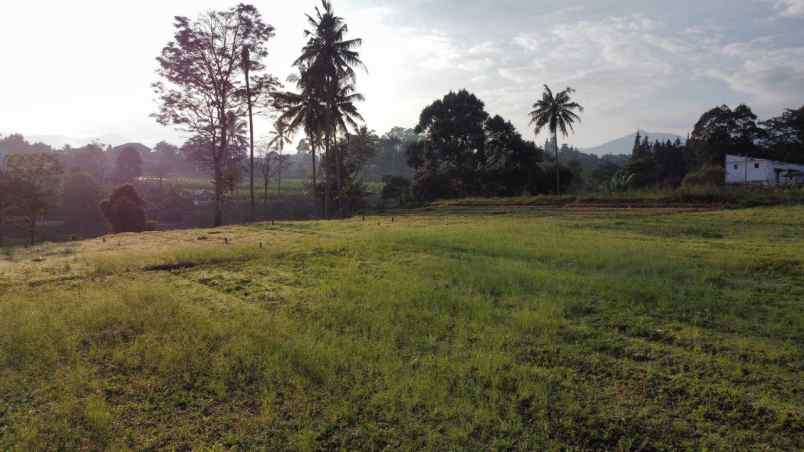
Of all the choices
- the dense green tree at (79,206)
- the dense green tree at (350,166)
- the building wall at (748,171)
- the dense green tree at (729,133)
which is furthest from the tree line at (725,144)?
the dense green tree at (79,206)

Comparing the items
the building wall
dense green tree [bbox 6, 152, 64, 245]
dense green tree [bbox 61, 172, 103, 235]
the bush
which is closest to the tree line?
the building wall

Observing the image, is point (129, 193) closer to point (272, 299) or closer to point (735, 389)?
point (272, 299)

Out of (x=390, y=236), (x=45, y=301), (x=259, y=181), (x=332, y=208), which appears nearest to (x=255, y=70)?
(x=332, y=208)

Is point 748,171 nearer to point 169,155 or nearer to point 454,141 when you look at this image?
point 454,141

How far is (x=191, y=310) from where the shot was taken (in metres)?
6.23

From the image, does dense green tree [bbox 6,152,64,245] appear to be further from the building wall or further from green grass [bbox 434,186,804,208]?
the building wall

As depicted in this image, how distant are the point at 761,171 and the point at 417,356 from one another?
43828mm

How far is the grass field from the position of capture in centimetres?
332

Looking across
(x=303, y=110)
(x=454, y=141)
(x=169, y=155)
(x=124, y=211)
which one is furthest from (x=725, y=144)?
(x=169, y=155)

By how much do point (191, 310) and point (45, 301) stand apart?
2.45 m

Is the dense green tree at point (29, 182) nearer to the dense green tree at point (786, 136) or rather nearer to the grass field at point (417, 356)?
the grass field at point (417, 356)

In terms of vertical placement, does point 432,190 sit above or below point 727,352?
above

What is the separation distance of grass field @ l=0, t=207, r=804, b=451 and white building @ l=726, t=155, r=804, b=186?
35457 mm

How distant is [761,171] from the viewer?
1447 inches
